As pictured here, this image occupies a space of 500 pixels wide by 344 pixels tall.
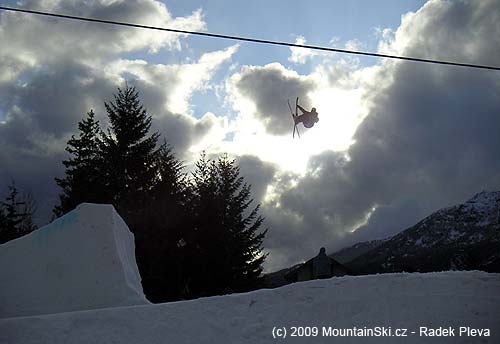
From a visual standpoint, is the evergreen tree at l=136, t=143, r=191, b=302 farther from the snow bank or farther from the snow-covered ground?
the snow-covered ground

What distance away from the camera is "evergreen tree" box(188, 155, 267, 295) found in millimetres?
29109

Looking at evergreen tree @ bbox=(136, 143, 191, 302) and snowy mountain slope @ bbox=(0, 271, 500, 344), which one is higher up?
evergreen tree @ bbox=(136, 143, 191, 302)

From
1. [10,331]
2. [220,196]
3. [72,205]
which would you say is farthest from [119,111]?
[10,331]

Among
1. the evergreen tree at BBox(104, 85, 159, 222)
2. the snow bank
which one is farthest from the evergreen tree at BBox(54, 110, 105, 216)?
the snow bank

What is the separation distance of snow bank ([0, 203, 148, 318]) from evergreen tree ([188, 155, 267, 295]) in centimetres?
1830

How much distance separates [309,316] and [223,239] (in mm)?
23479

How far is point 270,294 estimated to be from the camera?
7664 millimetres

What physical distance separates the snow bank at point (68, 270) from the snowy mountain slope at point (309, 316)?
1900mm

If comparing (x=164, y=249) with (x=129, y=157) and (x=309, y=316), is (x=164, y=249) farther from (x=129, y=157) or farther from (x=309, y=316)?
(x=309, y=316)

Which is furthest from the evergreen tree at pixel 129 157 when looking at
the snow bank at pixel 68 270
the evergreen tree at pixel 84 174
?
the snow bank at pixel 68 270

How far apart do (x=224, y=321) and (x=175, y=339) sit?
806mm

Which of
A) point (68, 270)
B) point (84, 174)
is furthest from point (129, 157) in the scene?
Answer: point (68, 270)

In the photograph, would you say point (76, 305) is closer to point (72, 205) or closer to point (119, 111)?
point (72, 205)

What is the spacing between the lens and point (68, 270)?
10.2 m
